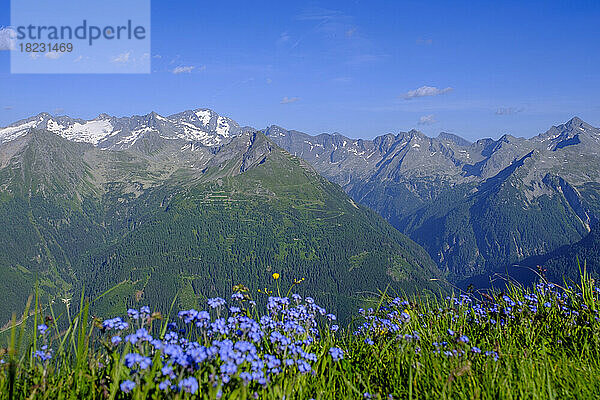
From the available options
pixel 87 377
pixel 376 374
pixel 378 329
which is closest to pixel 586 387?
pixel 376 374

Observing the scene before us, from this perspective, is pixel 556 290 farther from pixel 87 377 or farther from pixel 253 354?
pixel 87 377

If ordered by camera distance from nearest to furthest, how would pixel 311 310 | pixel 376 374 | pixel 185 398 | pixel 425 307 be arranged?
pixel 185 398 < pixel 376 374 < pixel 311 310 < pixel 425 307

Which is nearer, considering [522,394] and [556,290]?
[522,394]

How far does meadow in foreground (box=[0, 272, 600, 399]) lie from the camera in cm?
347

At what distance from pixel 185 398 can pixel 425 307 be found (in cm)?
509

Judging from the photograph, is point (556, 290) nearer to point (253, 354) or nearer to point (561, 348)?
point (561, 348)

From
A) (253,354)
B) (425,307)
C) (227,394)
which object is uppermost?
(253,354)

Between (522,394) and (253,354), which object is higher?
(253,354)

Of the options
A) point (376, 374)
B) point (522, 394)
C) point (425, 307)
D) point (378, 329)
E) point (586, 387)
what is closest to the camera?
point (522, 394)

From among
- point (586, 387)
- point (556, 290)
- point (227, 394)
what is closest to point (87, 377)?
point (227, 394)

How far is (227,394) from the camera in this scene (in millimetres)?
3576

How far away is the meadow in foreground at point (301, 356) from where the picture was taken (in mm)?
3471

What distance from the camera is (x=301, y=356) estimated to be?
166 inches

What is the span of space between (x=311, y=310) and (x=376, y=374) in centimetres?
127
